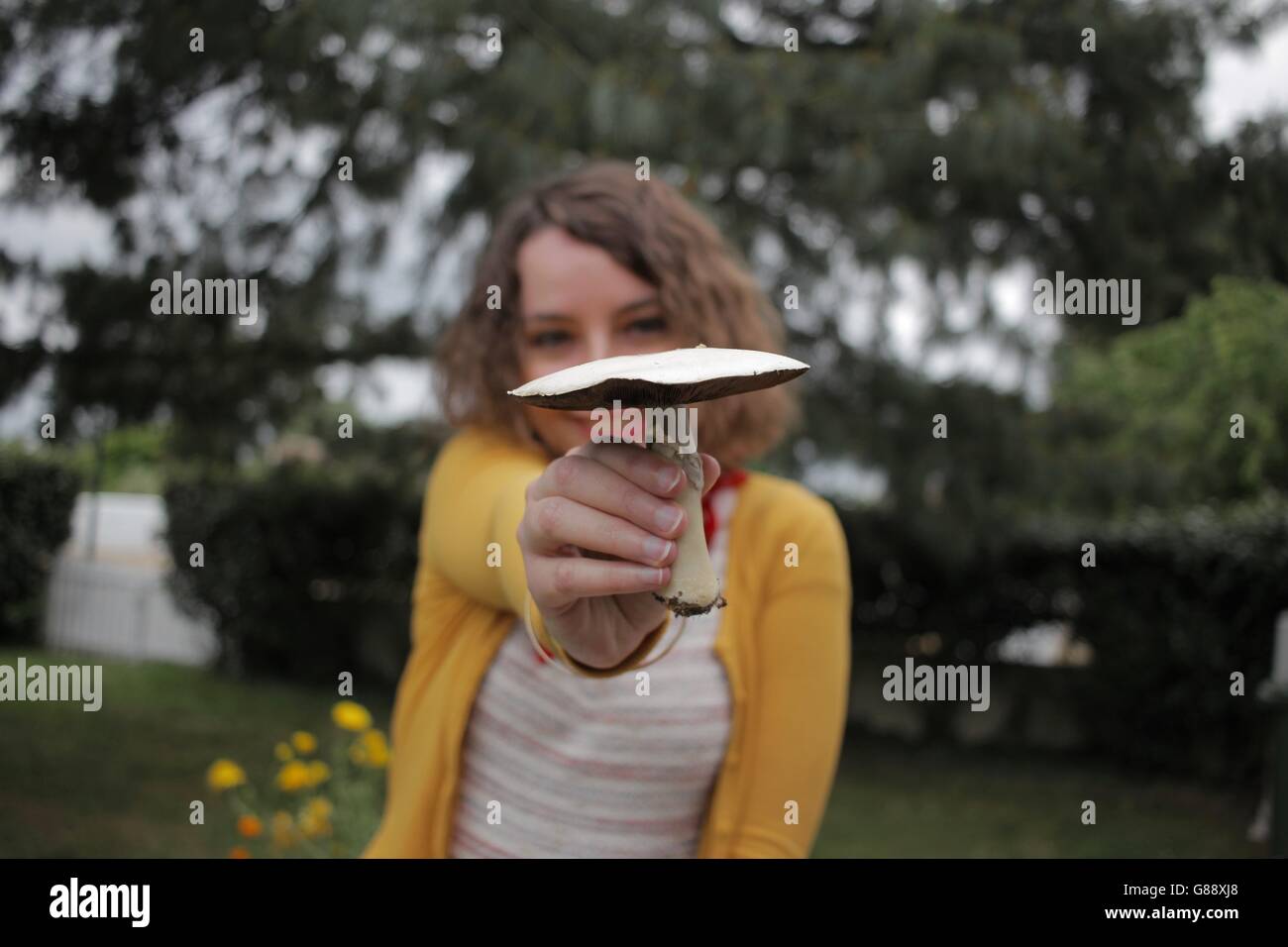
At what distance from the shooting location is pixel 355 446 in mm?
6535

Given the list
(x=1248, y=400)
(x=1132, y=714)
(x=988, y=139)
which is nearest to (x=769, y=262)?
(x=988, y=139)

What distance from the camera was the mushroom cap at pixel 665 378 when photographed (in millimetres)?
832

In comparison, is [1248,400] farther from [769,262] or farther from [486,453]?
[486,453]

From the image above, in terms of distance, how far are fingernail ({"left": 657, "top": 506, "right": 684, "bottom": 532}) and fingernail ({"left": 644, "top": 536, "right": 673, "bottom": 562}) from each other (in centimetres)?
1

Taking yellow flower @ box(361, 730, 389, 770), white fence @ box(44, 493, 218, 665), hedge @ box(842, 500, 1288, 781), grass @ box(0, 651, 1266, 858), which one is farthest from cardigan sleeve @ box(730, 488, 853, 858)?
white fence @ box(44, 493, 218, 665)

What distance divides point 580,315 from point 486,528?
13.3 inches

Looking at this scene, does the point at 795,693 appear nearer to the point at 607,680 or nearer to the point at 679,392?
the point at 607,680

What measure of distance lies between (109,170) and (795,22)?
3724 millimetres

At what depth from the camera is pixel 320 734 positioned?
27.0ft

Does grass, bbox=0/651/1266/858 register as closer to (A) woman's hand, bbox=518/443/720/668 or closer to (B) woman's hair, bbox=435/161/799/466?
(B) woman's hair, bbox=435/161/799/466

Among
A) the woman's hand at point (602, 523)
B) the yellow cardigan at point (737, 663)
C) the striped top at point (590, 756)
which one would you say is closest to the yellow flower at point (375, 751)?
the yellow cardigan at point (737, 663)

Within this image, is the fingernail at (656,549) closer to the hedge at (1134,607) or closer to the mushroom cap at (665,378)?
the mushroom cap at (665,378)

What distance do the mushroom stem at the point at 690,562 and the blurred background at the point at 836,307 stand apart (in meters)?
3.03

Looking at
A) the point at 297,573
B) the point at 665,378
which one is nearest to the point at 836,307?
the point at 665,378
